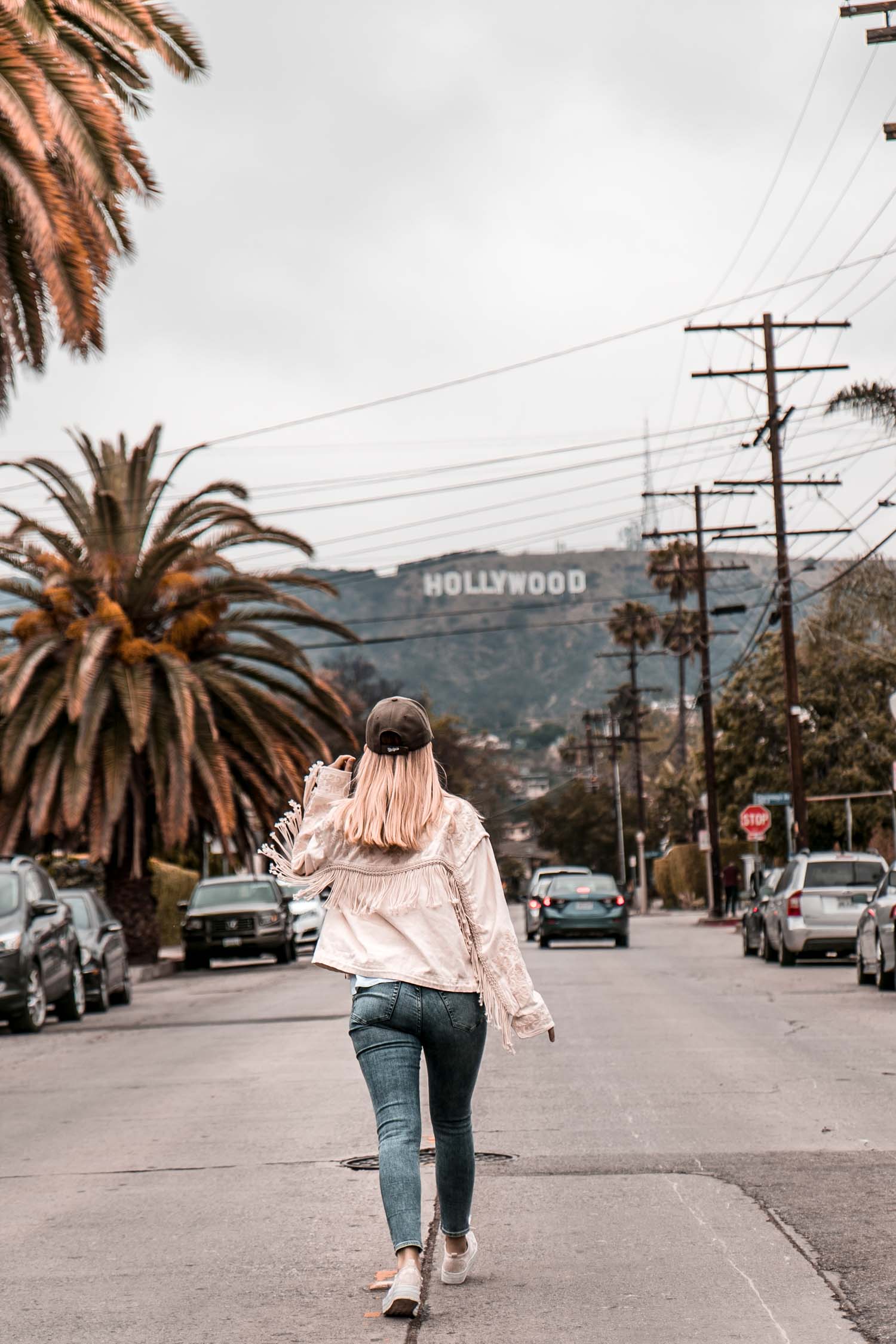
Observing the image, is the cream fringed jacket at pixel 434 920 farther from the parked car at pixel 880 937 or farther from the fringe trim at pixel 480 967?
the parked car at pixel 880 937

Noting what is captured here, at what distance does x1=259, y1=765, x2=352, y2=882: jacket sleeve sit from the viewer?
6020mm

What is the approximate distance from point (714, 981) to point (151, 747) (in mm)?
10953

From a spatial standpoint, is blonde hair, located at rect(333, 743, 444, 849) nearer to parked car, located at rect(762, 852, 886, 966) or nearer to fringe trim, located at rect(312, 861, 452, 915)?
A: fringe trim, located at rect(312, 861, 452, 915)

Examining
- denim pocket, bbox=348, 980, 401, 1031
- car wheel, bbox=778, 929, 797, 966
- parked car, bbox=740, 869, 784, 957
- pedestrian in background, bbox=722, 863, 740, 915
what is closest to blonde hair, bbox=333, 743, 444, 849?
denim pocket, bbox=348, 980, 401, 1031

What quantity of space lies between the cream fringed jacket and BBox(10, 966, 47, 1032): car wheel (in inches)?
498

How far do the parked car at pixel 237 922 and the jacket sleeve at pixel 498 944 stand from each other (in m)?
26.5

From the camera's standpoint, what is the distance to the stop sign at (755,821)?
137 feet

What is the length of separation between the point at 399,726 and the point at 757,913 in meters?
23.6

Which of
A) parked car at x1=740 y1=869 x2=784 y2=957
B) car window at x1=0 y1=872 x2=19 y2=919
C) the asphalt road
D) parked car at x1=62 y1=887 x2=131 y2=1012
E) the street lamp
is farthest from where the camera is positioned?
the street lamp

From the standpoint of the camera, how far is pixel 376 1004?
18.7 ft

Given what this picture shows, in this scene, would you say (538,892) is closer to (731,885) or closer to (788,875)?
(788,875)

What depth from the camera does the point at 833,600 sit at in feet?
152

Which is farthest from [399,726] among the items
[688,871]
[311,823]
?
[688,871]

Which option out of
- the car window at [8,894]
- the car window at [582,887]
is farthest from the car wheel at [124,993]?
the car window at [582,887]
